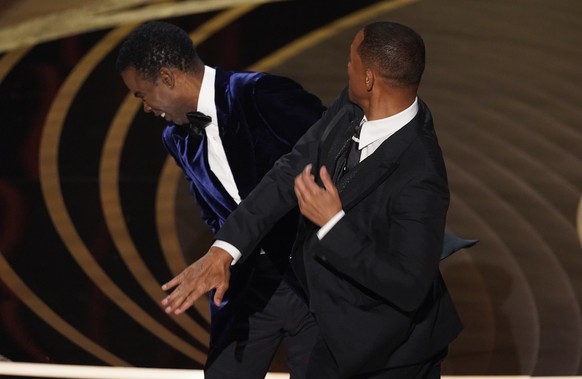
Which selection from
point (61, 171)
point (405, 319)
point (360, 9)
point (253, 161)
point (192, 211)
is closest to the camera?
point (405, 319)

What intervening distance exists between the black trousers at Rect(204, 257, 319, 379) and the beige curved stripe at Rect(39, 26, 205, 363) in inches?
34.8

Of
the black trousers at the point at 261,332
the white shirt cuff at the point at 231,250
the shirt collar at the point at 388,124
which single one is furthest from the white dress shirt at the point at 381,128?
the black trousers at the point at 261,332

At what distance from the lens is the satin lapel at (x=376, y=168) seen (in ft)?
7.10

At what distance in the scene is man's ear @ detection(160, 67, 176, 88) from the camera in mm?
2713

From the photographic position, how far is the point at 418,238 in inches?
Result: 81.1

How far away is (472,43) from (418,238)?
171 inches

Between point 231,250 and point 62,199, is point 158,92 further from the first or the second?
point 62,199

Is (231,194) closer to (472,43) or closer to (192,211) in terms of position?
(192,211)

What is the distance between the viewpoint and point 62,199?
4.95m

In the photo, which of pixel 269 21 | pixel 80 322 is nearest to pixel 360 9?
pixel 269 21

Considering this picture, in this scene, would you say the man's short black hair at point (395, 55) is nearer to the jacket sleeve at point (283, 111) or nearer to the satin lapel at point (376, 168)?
the satin lapel at point (376, 168)

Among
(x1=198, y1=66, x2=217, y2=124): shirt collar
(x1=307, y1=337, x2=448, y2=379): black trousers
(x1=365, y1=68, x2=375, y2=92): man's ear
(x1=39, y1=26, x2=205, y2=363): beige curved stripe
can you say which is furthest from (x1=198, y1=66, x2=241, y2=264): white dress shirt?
(x1=39, y1=26, x2=205, y2=363): beige curved stripe

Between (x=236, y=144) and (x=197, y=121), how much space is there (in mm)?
122

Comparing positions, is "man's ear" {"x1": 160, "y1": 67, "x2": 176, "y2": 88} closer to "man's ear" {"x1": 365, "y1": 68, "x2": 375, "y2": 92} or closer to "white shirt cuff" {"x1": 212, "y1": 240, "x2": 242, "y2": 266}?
"white shirt cuff" {"x1": 212, "y1": 240, "x2": 242, "y2": 266}
